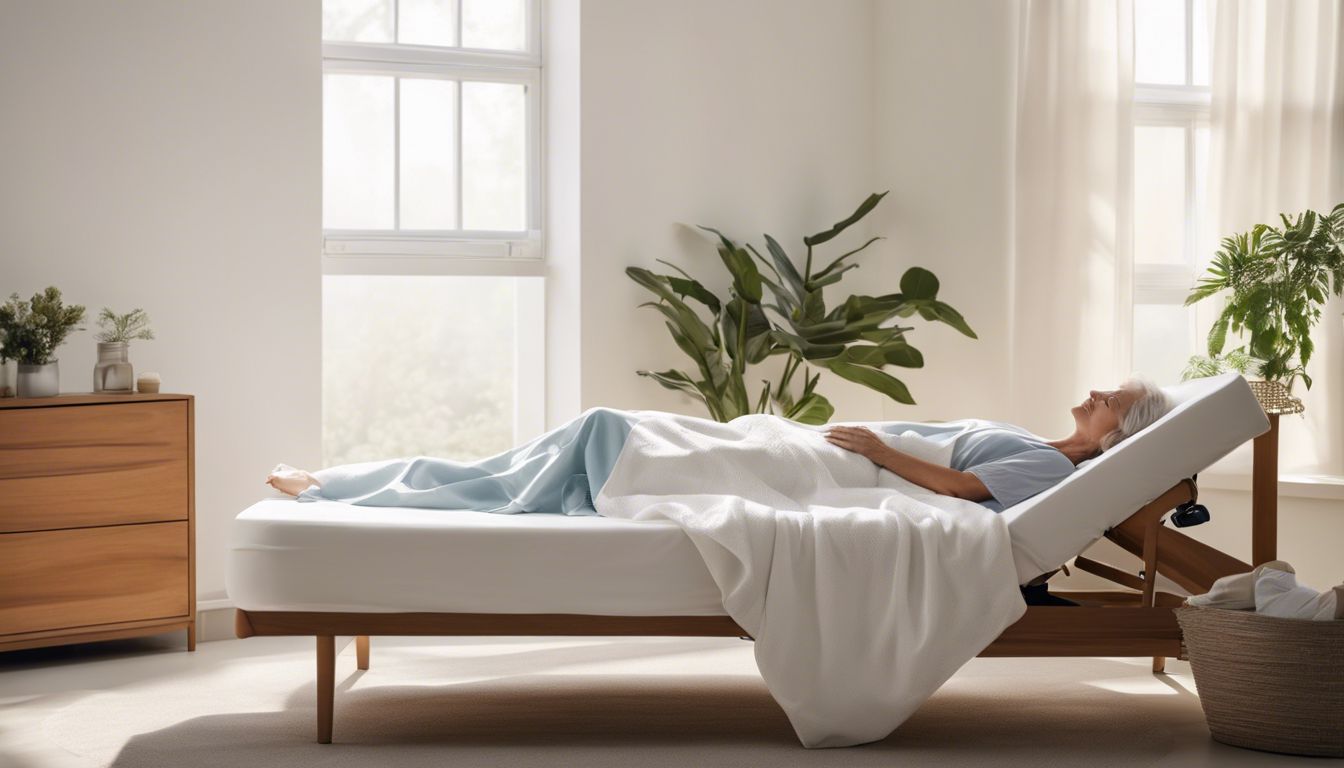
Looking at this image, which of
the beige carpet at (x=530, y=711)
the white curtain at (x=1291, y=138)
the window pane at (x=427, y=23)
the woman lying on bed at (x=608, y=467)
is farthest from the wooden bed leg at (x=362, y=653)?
the white curtain at (x=1291, y=138)

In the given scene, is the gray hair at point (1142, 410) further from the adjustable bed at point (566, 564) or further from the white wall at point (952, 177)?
the white wall at point (952, 177)

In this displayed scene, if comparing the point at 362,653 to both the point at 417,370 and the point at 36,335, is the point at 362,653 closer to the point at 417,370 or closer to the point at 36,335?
the point at 36,335

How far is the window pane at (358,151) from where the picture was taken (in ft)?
16.2

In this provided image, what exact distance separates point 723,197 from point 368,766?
2841 mm

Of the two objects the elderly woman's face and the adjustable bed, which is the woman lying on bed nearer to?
the elderly woman's face

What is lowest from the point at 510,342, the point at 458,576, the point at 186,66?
the point at 458,576

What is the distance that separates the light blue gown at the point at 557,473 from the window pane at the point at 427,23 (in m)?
2.15

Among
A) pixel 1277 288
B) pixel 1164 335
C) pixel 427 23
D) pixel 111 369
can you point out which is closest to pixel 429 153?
pixel 427 23

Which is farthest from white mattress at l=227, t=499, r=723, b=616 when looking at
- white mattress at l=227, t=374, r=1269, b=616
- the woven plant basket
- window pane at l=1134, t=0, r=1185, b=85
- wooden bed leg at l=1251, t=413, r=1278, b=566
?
window pane at l=1134, t=0, r=1185, b=85

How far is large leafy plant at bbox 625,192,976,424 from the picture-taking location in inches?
174

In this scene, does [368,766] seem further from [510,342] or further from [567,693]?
[510,342]

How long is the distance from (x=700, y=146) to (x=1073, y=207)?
55.7 inches

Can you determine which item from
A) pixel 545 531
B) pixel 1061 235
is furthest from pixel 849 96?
pixel 545 531

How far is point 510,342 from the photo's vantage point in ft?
20.3
